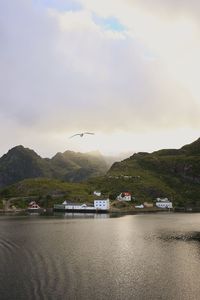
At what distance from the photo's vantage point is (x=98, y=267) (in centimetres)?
7406

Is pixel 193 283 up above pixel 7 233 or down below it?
below

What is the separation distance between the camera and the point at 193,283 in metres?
62.3

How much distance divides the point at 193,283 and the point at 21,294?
83.0 ft

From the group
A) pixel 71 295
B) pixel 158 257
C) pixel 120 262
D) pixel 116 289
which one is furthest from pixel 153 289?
pixel 158 257

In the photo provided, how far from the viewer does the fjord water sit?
5672 centimetres

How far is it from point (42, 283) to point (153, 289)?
1576 centimetres

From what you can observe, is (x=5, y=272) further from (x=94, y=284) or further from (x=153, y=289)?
(x=153, y=289)

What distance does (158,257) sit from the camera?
3359 inches

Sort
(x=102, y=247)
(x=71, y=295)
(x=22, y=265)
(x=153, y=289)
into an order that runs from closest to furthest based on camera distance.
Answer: (x=71, y=295) → (x=153, y=289) → (x=22, y=265) → (x=102, y=247)

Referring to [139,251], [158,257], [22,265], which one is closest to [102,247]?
[139,251]

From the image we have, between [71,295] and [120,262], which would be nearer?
[71,295]

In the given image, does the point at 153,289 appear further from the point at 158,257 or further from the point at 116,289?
the point at 158,257

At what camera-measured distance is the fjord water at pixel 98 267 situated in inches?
2233

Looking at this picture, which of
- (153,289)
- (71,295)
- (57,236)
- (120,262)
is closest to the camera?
(71,295)
